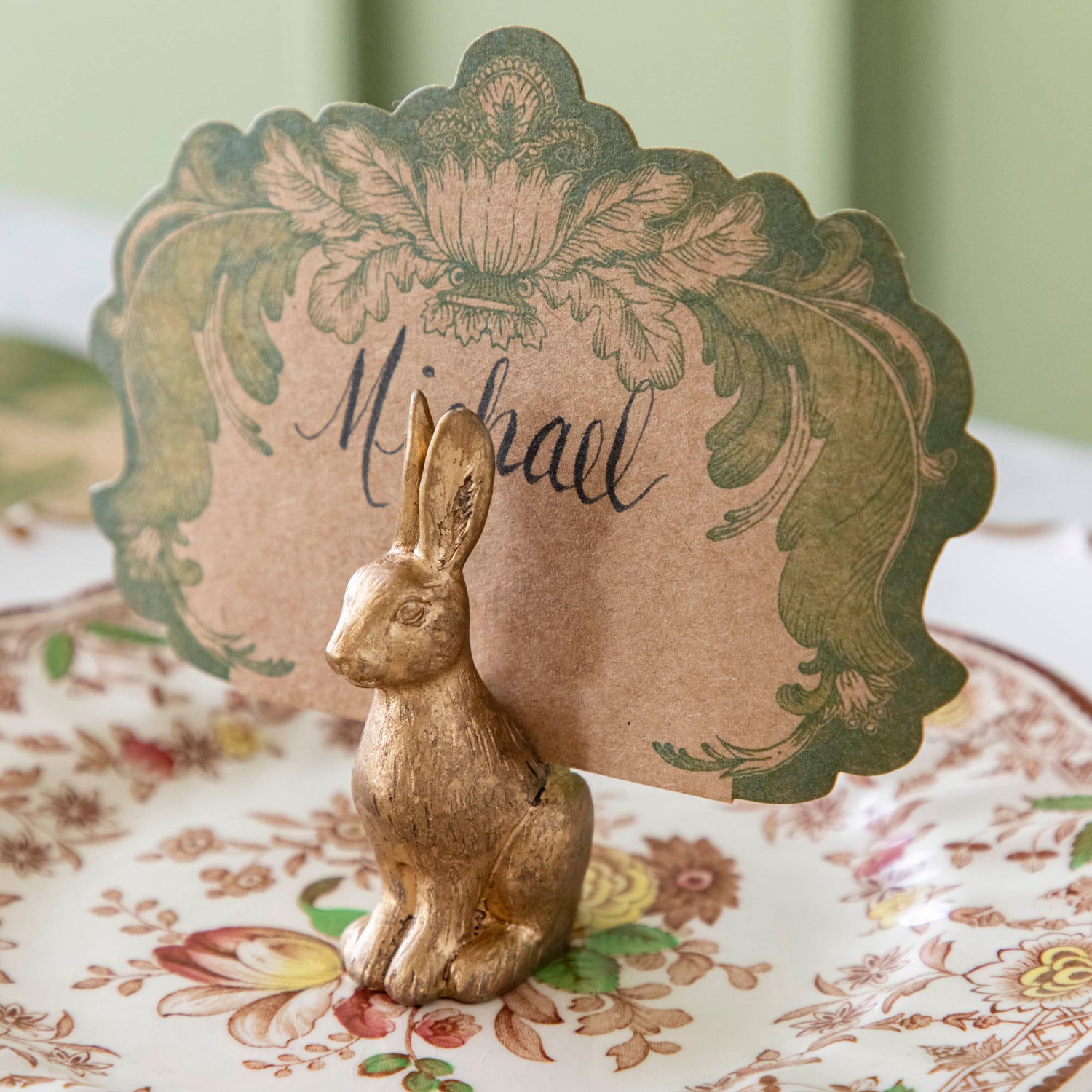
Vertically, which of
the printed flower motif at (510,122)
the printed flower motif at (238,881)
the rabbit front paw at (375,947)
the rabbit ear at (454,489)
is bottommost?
the printed flower motif at (238,881)

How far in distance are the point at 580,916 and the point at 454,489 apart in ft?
1.03

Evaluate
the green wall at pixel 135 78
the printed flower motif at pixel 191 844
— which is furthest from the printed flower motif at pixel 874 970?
the green wall at pixel 135 78

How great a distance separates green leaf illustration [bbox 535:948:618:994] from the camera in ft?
2.64

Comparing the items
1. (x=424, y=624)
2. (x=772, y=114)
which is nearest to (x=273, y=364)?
(x=424, y=624)

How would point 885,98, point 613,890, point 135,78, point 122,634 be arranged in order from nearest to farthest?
point 613,890 < point 122,634 < point 885,98 < point 135,78

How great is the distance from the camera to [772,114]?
5.43ft

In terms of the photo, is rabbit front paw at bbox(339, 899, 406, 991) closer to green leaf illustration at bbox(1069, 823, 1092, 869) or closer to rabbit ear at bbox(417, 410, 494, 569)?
rabbit ear at bbox(417, 410, 494, 569)

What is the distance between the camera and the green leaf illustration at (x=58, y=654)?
1099 mm

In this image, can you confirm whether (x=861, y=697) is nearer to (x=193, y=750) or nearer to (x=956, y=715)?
(x=956, y=715)

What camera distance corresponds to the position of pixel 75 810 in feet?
3.23

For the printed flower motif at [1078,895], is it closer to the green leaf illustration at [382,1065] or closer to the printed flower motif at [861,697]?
the printed flower motif at [861,697]

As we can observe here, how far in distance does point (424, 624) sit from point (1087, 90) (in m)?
1.11

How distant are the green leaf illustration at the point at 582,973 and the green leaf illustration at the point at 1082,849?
11.2 inches

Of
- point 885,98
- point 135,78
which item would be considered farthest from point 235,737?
point 135,78
